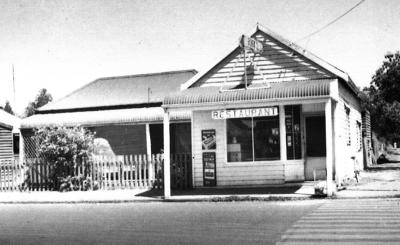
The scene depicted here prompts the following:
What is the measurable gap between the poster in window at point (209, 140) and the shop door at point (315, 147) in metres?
3.66

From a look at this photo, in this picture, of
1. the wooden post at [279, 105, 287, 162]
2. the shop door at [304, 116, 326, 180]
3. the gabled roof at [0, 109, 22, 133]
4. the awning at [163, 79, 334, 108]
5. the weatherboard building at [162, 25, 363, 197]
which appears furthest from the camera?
the gabled roof at [0, 109, 22, 133]

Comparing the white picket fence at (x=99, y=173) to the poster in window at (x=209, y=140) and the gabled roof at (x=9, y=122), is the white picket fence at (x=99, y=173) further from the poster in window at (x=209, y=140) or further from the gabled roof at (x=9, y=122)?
the gabled roof at (x=9, y=122)

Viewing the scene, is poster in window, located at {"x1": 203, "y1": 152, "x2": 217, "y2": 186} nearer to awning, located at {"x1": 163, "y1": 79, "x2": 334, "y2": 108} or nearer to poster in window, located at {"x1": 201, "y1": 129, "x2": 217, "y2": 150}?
poster in window, located at {"x1": 201, "y1": 129, "x2": 217, "y2": 150}

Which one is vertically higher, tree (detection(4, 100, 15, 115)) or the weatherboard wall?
tree (detection(4, 100, 15, 115))

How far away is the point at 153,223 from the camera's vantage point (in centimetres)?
1055

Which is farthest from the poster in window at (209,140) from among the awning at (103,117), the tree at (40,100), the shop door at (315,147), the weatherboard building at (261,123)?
the tree at (40,100)

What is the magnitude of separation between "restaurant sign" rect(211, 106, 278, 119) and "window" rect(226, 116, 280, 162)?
140 cm

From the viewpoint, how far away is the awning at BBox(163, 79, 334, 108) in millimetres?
14617

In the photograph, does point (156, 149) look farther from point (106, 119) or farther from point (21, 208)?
point (21, 208)

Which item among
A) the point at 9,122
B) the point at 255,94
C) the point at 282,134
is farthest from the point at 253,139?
the point at 9,122

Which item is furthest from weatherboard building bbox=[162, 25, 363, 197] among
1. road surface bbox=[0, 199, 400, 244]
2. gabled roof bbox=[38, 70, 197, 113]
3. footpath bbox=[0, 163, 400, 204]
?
gabled roof bbox=[38, 70, 197, 113]

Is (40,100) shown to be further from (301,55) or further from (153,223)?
(153,223)

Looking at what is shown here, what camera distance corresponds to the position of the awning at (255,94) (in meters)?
14.6

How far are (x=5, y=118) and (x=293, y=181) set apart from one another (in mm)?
20575
